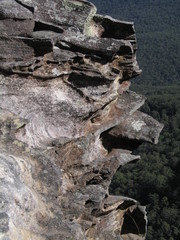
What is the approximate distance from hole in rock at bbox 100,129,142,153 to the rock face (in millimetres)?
27

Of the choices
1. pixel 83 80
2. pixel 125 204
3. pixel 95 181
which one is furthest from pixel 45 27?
pixel 125 204

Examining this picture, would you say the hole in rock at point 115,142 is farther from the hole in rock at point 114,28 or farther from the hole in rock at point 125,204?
the hole in rock at point 114,28

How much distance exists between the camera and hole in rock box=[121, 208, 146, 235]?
13656mm

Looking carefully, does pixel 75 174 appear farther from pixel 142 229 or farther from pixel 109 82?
pixel 142 229

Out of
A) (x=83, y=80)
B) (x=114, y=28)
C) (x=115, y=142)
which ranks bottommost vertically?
(x=115, y=142)

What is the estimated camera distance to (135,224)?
13.7 metres

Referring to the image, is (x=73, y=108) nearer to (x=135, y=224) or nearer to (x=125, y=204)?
(x=125, y=204)

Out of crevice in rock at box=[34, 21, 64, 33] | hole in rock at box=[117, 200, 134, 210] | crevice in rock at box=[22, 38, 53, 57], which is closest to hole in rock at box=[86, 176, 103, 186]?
hole in rock at box=[117, 200, 134, 210]

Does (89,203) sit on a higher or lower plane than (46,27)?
lower

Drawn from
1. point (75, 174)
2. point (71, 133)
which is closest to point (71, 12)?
point (71, 133)

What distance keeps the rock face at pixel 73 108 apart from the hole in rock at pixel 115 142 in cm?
3

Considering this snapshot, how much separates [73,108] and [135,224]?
4.26 meters

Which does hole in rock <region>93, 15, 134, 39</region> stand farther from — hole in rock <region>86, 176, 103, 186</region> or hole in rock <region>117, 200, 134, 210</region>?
hole in rock <region>117, 200, 134, 210</region>

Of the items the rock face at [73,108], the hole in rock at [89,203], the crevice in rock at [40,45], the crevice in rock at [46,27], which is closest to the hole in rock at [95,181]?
the rock face at [73,108]
